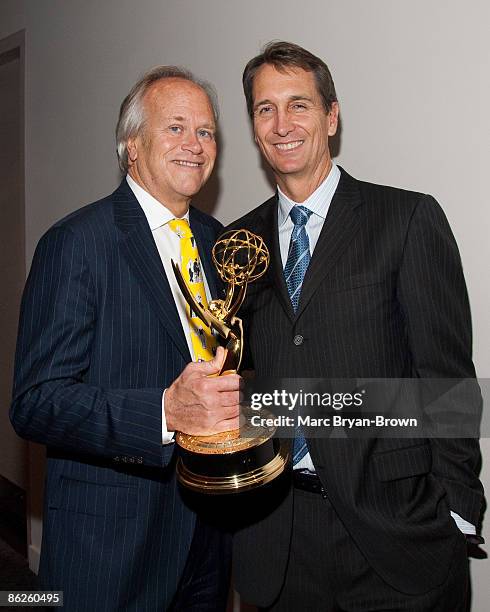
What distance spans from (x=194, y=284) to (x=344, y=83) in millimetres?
797

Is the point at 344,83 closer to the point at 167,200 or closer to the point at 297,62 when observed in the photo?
the point at 297,62

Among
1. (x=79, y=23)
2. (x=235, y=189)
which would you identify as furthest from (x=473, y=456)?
(x=79, y=23)

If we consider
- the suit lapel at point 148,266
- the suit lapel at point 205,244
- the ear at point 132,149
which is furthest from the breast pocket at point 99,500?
the ear at point 132,149

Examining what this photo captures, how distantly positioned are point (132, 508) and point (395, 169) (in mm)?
1176

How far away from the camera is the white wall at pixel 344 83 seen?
70.9 inches

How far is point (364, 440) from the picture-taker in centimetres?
159

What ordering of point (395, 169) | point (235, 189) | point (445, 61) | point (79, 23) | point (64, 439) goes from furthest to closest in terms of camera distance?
point (79, 23)
point (235, 189)
point (395, 169)
point (445, 61)
point (64, 439)

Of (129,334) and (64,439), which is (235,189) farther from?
(64,439)

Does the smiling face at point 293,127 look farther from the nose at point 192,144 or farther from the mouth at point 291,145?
the nose at point 192,144

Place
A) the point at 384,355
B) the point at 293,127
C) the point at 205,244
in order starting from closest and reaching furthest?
the point at 384,355 < the point at 293,127 < the point at 205,244

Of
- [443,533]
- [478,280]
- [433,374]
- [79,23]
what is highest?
[79,23]

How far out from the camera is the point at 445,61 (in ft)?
5.93

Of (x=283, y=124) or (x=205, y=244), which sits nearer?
(x=283, y=124)

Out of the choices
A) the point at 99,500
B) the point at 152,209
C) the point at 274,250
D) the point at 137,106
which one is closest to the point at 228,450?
the point at 99,500
